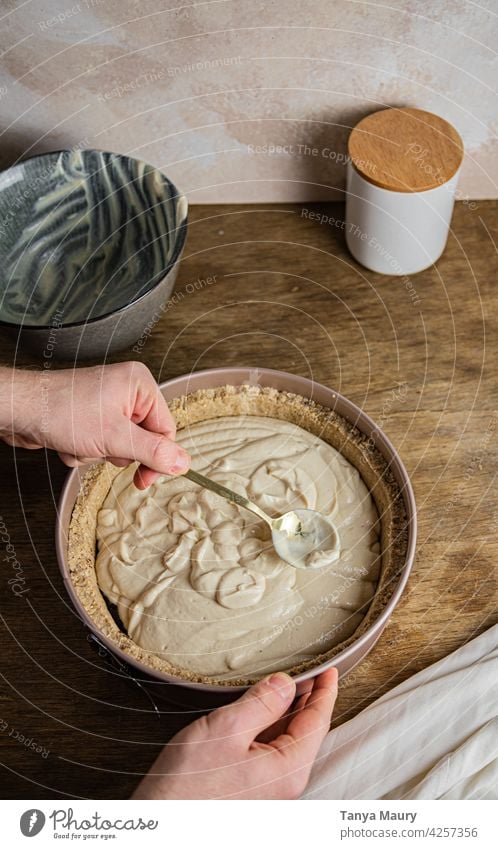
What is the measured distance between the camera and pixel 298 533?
0.86 meters

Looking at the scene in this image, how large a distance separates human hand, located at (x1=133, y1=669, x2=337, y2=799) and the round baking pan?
3cm

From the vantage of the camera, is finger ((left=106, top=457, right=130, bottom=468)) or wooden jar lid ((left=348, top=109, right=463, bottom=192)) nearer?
finger ((left=106, top=457, right=130, bottom=468))

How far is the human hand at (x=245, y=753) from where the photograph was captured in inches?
27.2

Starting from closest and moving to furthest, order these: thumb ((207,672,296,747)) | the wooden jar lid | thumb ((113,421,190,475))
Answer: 1. thumb ((207,672,296,747))
2. thumb ((113,421,190,475))
3. the wooden jar lid

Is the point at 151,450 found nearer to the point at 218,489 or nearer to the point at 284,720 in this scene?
the point at 218,489

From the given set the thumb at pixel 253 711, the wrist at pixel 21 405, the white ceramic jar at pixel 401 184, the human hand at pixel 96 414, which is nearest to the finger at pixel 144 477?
the human hand at pixel 96 414

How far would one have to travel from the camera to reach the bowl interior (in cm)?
102

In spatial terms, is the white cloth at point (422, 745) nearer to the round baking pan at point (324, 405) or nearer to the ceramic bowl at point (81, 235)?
the round baking pan at point (324, 405)

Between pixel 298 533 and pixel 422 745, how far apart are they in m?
0.22

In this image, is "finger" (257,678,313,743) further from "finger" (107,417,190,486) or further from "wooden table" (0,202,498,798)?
"finger" (107,417,190,486)

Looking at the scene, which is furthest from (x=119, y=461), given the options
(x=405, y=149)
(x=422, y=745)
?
(x=405, y=149)

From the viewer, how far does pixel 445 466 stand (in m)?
0.94

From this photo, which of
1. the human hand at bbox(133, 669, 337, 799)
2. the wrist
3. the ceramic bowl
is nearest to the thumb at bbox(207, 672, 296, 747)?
the human hand at bbox(133, 669, 337, 799)
